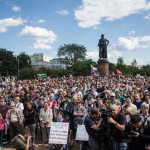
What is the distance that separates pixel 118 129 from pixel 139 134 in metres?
0.56

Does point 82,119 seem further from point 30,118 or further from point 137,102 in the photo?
point 137,102

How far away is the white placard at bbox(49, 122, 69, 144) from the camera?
5402 millimetres

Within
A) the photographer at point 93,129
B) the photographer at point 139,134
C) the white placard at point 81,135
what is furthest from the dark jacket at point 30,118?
the photographer at point 139,134

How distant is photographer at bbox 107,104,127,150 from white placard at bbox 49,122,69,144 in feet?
6.80

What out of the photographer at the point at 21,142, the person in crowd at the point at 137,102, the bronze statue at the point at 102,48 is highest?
the bronze statue at the point at 102,48

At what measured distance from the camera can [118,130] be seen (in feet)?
12.2

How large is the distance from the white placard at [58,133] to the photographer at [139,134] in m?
2.58

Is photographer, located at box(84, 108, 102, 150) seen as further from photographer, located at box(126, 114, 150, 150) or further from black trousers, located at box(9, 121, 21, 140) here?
black trousers, located at box(9, 121, 21, 140)

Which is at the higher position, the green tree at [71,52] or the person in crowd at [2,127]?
the green tree at [71,52]

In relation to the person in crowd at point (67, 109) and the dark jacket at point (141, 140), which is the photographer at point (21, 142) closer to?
the person in crowd at point (67, 109)

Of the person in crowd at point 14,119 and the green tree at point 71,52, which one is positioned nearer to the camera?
the person in crowd at point 14,119

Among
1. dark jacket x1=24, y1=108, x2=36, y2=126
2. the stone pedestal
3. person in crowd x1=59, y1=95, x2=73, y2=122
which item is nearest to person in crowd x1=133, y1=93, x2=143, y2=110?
person in crowd x1=59, y1=95, x2=73, y2=122

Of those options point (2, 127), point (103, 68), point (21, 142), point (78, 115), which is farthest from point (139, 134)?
point (103, 68)

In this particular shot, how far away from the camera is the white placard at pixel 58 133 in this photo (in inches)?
213
